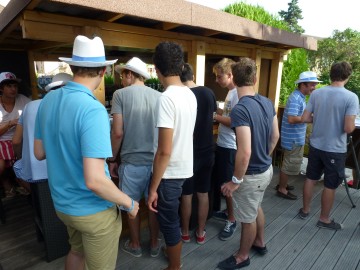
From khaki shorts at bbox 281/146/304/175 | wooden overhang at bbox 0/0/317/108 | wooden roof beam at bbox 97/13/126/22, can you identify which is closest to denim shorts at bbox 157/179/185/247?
wooden overhang at bbox 0/0/317/108

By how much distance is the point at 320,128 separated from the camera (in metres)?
2.96

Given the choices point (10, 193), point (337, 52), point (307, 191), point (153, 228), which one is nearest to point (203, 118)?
point (153, 228)

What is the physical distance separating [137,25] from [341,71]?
2289 mm

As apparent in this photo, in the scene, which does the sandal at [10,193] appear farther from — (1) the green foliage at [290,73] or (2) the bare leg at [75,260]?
(1) the green foliage at [290,73]

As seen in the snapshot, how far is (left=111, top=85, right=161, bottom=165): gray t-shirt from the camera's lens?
2.17 metres

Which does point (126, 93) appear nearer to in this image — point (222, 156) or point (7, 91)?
point (222, 156)

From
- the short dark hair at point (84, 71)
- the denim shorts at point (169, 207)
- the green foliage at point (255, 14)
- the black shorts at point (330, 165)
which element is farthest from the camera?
the green foliage at point (255, 14)

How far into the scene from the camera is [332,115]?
9.38 feet

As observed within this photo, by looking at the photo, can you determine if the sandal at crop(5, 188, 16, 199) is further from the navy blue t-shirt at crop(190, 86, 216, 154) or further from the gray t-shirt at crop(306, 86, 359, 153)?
the gray t-shirt at crop(306, 86, 359, 153)

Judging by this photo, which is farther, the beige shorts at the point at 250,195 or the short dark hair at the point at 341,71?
the short dark hair at the point at 341,71

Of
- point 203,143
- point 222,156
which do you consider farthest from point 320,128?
point 203,143

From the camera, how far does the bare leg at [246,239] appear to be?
2252mm

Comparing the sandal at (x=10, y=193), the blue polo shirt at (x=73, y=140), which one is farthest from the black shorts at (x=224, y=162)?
the sandal at (x=10, y=193)

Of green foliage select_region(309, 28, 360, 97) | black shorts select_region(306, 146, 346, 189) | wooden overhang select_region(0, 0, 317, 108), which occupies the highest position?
green foliage select_region(309, 28, 360, 97)
